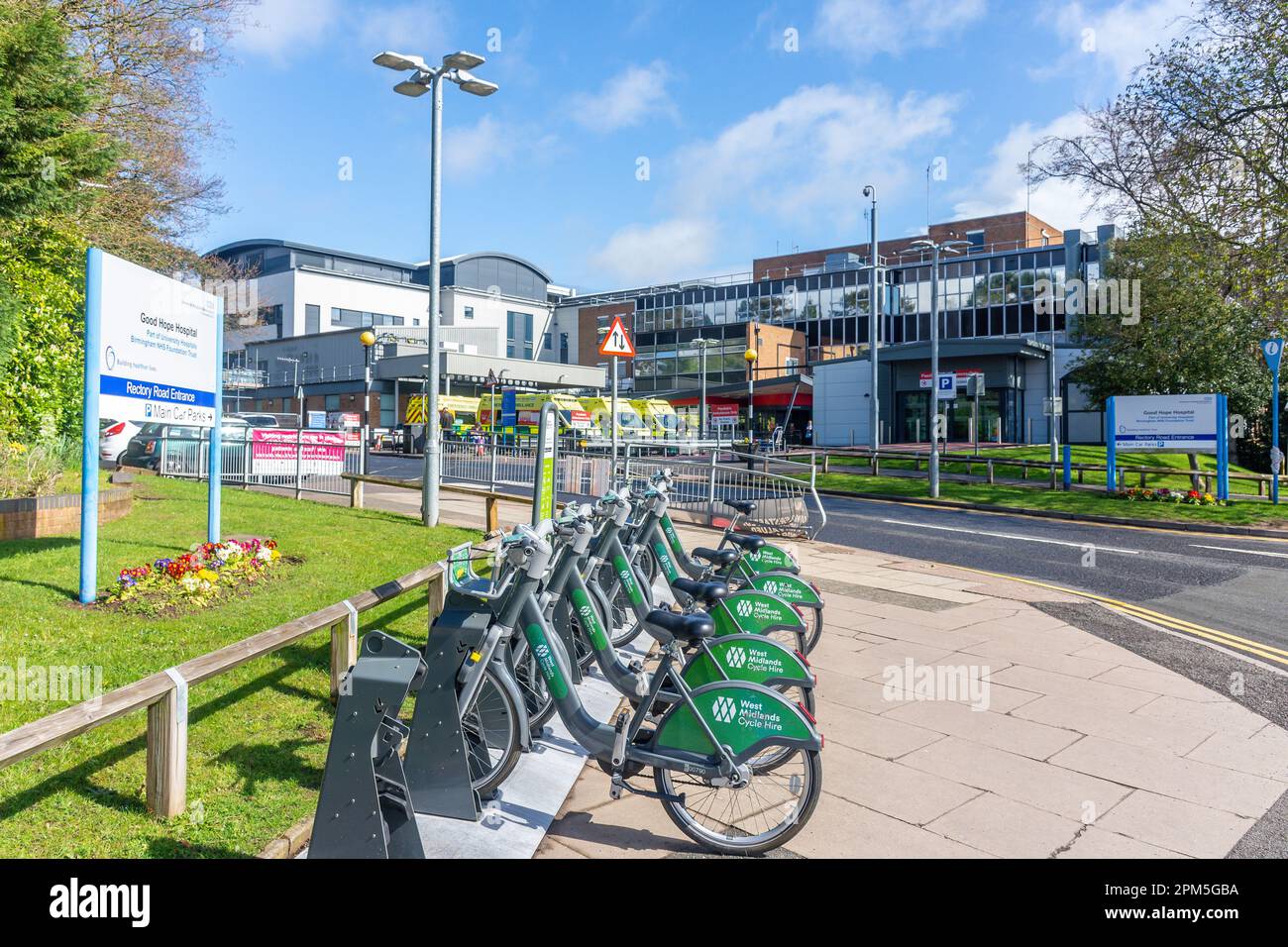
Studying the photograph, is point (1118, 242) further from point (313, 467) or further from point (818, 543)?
point (313, 467)

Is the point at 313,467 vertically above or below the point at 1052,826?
above

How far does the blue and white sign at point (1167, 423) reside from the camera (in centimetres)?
2077

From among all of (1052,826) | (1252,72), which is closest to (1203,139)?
(1252,72)

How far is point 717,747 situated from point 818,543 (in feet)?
34.5

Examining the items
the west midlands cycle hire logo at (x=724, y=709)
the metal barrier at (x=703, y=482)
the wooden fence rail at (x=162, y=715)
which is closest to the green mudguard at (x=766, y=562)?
the west midlands cycle hire logo at (x=724, y=709)

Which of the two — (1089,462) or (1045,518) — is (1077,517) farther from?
(1089,462)

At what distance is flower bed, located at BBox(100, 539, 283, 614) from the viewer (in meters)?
6.41

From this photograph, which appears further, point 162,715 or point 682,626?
point 682,626

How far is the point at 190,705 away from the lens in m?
4.88

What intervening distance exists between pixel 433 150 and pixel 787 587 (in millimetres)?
9306

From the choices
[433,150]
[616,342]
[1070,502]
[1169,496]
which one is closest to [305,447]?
[433,150]

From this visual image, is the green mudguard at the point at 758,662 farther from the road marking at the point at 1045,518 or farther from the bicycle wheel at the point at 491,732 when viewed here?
the road marking at the point at 1045,518

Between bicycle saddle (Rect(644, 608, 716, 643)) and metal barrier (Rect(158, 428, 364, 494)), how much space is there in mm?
12776
